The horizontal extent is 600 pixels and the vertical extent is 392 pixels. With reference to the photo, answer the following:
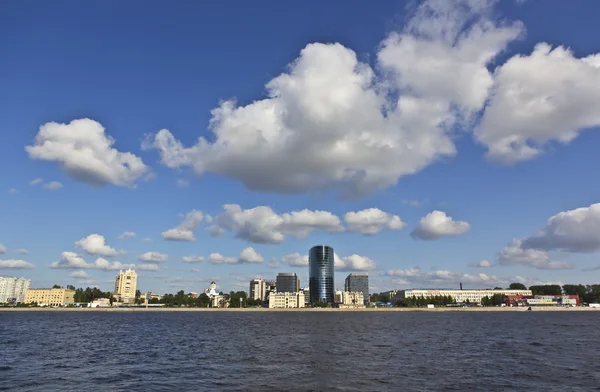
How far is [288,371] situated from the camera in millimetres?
40750

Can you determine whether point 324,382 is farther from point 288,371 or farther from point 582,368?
point 582,368

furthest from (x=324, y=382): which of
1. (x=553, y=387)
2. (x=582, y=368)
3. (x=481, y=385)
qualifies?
(x=582, y=368)

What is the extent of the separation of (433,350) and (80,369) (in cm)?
4387

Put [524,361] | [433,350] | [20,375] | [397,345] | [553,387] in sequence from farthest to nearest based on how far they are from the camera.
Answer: [397,345] < [433,350] < [524,361] < [20,375] < [553,387]

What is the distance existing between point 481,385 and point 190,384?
79.1 ft

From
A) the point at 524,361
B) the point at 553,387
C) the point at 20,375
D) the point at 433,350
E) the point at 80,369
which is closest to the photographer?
the point at 553,387

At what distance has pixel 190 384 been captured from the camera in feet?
114

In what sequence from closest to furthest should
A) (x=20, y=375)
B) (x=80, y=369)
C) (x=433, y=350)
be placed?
(x=20, y=375) → (x=80, y=369) → (x=433, y=350)

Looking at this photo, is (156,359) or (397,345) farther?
(397,345)

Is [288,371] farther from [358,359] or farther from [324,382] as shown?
[358,359]

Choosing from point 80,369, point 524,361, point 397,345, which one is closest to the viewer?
point 80,369

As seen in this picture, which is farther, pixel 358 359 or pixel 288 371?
pixel 358 359

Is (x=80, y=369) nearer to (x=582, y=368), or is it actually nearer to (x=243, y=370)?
(x=243, y=370)

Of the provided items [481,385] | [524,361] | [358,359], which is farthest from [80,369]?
[524,361]
